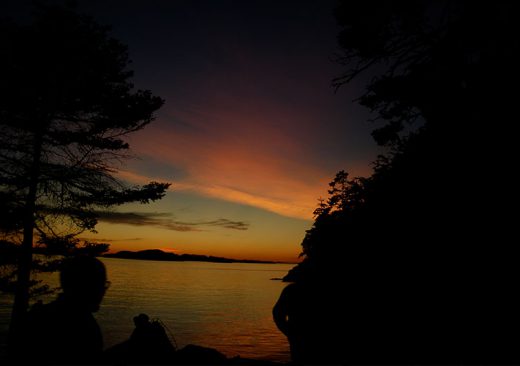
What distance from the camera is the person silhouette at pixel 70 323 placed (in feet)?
7.59

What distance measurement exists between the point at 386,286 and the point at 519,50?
594 cm

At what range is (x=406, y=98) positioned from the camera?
10359mm

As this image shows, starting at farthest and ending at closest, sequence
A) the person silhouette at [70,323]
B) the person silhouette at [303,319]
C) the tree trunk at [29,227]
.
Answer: the tree trunk at [29,227]
the person silhouette at [303,319]
the person silhouette at [70,323]

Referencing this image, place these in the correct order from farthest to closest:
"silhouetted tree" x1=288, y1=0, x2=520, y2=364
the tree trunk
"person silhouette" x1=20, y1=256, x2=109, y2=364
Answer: the tree trunk
"silhouetted tree" x1=288, y1=0, x2=520, y2=364
"person silhouette" x1=20, y1=256, x2=109, y2=364

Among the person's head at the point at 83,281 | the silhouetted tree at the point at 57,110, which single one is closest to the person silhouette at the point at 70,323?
the person's head at the point at 83,281

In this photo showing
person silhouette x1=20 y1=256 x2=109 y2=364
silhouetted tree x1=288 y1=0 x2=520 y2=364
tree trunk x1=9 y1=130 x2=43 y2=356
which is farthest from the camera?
tree trunk x1=9 y1=130 x2=43 y2=356

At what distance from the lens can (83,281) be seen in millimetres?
2389

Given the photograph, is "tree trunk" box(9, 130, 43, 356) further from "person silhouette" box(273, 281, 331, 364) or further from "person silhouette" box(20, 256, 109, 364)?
"person silhouette" box(20, 256, 109, 364)

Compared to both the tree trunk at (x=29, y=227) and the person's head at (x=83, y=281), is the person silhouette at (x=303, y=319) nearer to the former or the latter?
the person's head at (x=83, y=281)

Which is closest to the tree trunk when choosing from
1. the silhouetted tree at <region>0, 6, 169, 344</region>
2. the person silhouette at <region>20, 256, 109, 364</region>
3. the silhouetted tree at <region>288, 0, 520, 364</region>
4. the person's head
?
the silhouetted tree at <region>0, 6, 169, 344</region>

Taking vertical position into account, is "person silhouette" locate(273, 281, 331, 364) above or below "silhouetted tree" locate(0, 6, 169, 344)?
below

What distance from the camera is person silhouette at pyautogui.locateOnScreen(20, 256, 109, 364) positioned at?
2.31 metres

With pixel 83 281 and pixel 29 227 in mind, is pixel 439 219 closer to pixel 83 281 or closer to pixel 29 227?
pixel 83 281

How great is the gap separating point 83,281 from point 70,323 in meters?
0.28
